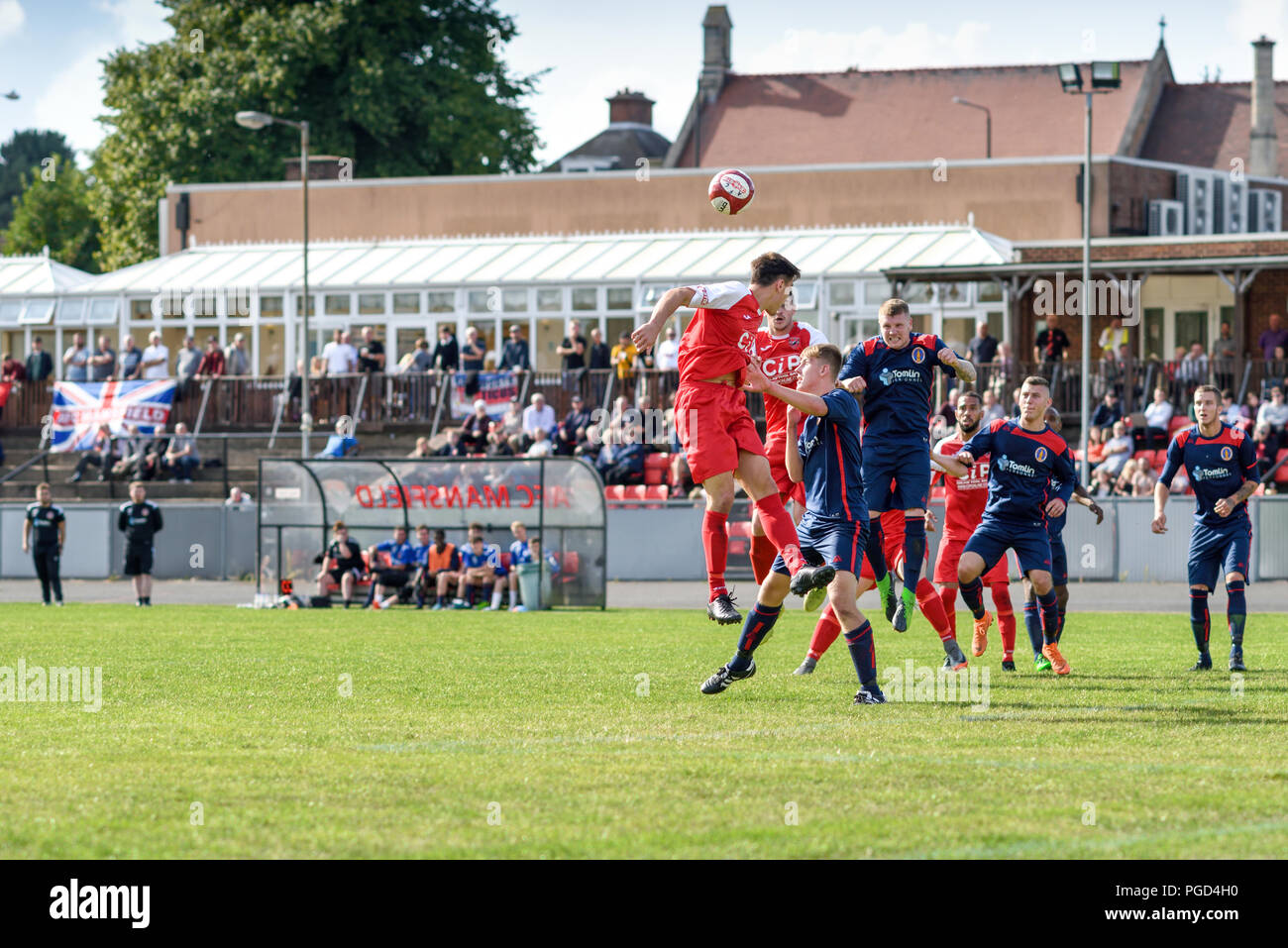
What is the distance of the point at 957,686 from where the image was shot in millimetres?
12250

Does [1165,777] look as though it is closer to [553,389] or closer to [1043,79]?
[553,389]

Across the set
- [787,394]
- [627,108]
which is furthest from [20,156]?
A: [787,394]

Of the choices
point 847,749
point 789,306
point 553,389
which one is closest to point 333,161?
point 553,389

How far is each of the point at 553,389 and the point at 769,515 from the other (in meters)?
27.5

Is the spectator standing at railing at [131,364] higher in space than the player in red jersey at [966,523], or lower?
higher

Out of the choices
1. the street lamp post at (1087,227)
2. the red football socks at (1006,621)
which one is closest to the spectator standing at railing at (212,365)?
the street lamp post at (1087,227)

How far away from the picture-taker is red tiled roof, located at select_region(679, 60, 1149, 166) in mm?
61188

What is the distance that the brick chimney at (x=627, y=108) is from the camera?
3369 inches

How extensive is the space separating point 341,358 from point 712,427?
30855 mm

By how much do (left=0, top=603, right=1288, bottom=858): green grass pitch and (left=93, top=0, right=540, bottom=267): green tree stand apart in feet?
148

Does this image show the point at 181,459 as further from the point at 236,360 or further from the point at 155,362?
the point at 236,360

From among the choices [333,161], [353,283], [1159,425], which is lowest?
[1159,425]

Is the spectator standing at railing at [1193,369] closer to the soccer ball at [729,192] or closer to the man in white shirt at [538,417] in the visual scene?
the man in white shirt at [538,417]

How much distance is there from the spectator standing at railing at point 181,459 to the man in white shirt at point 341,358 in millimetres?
4375
